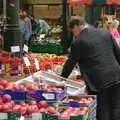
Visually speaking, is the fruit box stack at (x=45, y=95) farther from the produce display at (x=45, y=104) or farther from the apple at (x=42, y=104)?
the apple at (x=42, y=104)

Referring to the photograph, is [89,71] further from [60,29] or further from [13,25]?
[60,29]

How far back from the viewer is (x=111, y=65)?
23.1ft

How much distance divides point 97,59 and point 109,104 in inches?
31.1

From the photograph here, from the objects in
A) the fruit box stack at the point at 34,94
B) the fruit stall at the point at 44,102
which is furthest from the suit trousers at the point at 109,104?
the fruit box stack at the point at 34,94

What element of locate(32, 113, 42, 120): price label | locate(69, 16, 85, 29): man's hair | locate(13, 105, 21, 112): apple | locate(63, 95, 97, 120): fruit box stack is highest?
locate(69, 16, 85, 29): man's hair

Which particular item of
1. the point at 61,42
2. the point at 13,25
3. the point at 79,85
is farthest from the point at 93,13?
the point at 79,85

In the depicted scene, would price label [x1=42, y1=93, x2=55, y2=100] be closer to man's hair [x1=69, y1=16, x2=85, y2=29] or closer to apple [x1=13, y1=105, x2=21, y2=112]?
apple [x1=13, y1=105, x2=21, y2=112]

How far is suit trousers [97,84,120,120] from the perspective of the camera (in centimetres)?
718

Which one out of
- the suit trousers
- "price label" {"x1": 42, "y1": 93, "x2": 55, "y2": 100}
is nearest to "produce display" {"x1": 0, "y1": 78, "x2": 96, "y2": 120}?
"price label" {"x1": 42, "y1": 93, "x2": 55, "y2": 100}

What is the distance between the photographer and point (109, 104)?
7340 millimetres

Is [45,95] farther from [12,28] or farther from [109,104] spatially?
[12,28]

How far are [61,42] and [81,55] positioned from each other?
45.4 ft

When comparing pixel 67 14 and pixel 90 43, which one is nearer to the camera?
pixel 90 43

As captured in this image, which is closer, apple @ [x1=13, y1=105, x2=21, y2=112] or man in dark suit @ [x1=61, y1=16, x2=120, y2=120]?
apple @ [x1=13, y1=105, x2=21, y2=112]
